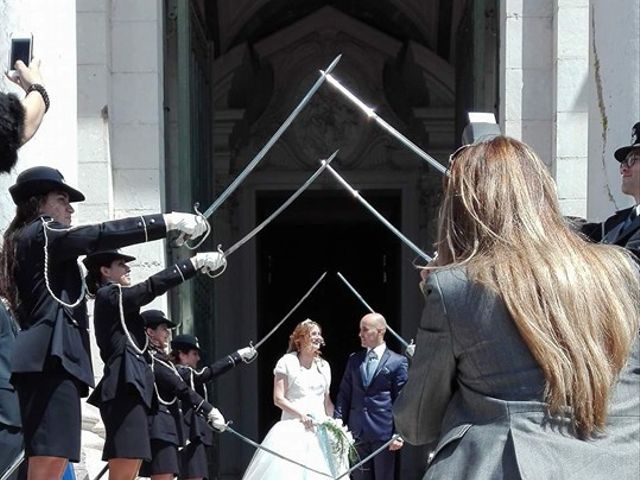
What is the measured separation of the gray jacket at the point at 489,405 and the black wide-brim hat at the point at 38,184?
319 cm

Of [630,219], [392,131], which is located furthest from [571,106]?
[630,219]

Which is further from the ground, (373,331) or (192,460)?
(373,331)

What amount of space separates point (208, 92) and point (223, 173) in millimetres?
3712

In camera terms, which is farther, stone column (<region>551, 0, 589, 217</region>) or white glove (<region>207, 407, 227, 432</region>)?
stone column (<region>551, 0, 589, 217</region>)

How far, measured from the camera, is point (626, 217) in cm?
503

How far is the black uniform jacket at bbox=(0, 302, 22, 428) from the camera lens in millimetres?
6027

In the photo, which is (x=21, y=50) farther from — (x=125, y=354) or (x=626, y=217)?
(x=626, y=217)

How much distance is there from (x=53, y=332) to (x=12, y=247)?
37 centimetres

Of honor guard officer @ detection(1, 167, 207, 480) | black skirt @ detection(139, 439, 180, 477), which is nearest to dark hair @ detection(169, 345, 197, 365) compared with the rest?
black skirt @ detection(139, 439, 180, 477)

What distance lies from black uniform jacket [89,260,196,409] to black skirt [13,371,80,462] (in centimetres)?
134

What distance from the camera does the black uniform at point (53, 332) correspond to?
5898 mm

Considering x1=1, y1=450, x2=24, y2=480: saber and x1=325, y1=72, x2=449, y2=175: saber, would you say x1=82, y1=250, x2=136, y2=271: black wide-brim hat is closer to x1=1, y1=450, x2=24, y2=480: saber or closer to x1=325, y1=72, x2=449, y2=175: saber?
x1=325, y1=72, x2=449, y2=175: saber

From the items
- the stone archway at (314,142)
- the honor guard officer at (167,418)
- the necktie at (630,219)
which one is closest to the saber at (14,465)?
the honor guard officer at (167,418)

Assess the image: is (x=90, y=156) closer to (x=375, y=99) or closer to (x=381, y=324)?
(x=381, y=324)
